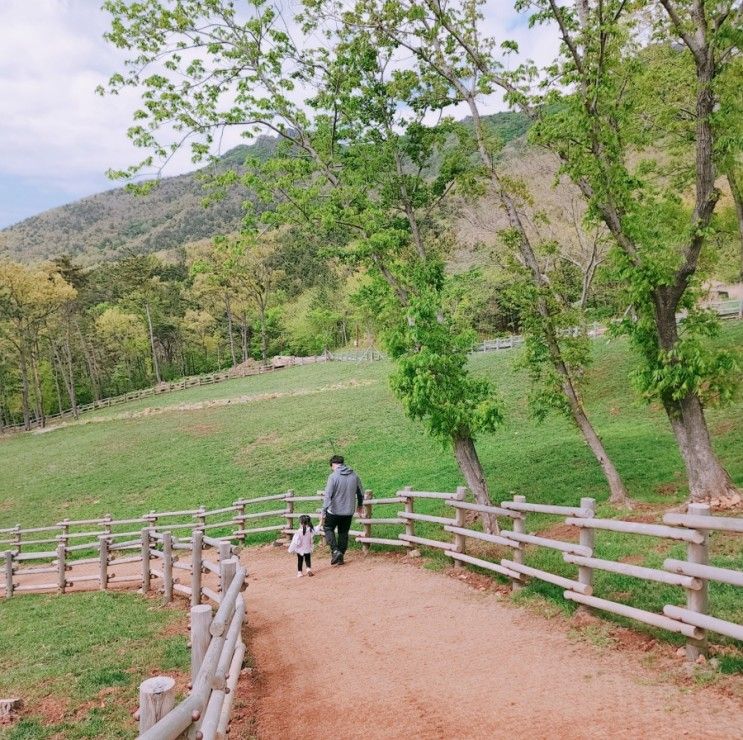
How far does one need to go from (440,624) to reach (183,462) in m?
20.6

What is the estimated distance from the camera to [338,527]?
1126cm

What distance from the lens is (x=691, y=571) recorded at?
4973mm

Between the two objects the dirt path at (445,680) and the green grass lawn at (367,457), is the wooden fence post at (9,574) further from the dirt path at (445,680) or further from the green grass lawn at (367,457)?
the dirt path at (445,680)

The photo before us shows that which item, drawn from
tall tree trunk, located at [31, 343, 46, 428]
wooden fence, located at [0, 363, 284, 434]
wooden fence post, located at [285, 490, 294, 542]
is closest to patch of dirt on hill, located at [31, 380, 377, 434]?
tall tree trunk, located at [31, 343, 46, 428]

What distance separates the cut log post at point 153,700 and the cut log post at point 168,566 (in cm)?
792

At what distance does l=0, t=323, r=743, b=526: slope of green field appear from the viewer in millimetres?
15531

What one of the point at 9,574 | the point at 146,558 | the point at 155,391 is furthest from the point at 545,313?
the point at 155,391

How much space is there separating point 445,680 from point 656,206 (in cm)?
911

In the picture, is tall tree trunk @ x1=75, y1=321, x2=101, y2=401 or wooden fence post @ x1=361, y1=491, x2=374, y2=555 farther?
tall tree trunk @ x1=75, y1=321, x2=101, y2=401

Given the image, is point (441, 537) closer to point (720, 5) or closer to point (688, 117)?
point (720, 5)

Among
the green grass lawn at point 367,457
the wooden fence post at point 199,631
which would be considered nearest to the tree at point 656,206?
the green grass lawn at point 367,457

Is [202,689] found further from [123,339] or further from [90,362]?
[123,339]

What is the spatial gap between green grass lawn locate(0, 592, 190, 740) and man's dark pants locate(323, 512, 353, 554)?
2.97 metres

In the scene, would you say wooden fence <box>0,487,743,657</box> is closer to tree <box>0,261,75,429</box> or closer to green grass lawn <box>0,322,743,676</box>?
green grass lawn <box>0,322,743,676</box>
